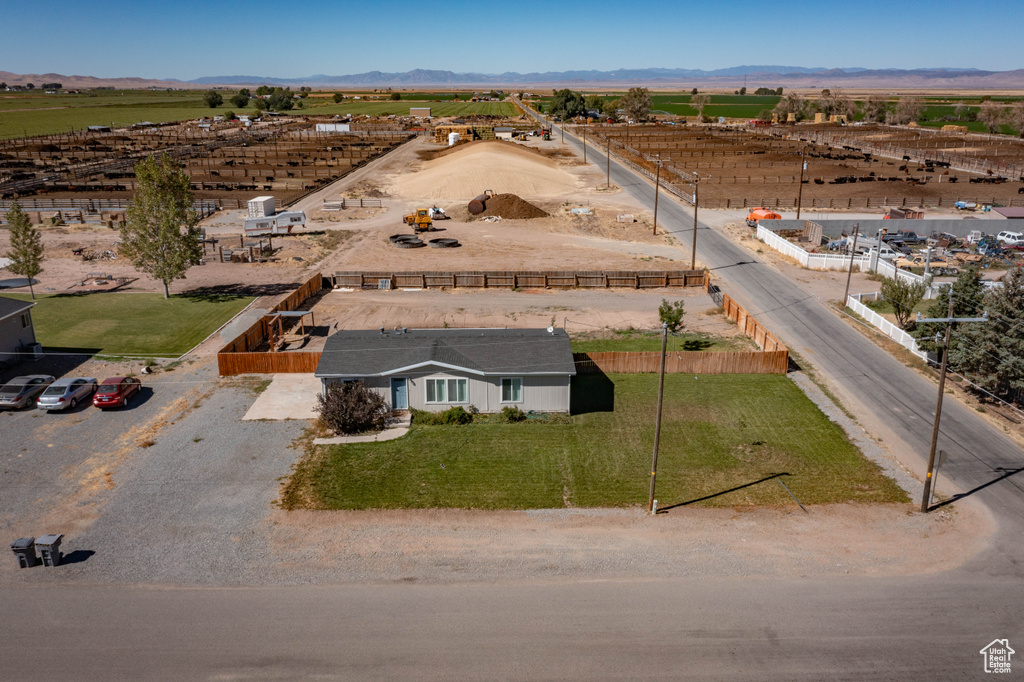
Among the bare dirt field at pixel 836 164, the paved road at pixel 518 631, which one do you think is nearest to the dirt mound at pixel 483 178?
the bare dirt field at pixel 836 164

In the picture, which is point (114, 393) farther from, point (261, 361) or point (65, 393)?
point (261, 361)

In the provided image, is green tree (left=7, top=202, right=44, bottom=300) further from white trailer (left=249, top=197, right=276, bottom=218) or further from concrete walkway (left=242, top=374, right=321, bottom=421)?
concrete walkway (left=242, top=374, right=321, bottom=421)

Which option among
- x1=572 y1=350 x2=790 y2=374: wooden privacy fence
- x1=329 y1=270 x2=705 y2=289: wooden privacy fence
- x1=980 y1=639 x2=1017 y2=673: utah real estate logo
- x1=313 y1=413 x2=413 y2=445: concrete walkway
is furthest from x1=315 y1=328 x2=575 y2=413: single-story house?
x1=329 y1=270 x2=705 y2=289: wooden privacy fence

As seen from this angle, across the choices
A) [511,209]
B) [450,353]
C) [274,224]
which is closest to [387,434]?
[450,353]

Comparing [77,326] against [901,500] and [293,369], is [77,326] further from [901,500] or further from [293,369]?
[901,500]

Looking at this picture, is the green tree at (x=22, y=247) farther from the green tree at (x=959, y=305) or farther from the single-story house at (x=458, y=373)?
the green tree at (x=959, y=305)

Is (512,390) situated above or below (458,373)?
below
